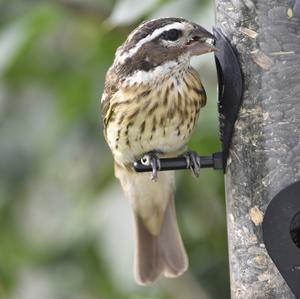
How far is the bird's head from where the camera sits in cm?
496

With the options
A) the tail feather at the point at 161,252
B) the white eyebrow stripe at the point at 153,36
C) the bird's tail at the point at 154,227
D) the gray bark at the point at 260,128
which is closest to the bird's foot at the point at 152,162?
the gray bark at the point at 260,128

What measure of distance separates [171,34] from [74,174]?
7.86 ft

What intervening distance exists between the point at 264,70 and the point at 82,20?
1876mm

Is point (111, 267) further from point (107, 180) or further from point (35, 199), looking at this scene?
point (35, 199)

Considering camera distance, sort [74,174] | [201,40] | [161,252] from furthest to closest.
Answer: [74,174], [161,252], [201,40]

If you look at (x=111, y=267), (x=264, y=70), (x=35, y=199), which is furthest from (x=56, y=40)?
(x=264, y=70)

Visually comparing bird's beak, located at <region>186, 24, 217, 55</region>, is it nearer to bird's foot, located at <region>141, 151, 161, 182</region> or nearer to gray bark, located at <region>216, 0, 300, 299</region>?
gray bark, located at <region>216, 0, 300, 299</region>

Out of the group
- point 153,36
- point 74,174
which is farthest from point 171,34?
point 74,174

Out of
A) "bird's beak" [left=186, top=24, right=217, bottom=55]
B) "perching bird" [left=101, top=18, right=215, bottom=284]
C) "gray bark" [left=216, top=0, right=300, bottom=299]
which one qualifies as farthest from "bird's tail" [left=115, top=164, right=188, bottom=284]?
"bird's beak" [left=186, top=24, right=217, bottom=55]

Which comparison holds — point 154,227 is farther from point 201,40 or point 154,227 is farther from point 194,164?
point 201,40

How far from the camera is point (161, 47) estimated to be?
5082 millimetres

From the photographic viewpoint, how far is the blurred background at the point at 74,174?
603 centimetres

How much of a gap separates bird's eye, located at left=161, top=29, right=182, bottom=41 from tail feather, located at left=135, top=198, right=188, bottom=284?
1341mm

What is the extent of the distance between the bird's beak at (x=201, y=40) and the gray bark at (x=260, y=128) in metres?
0.09
